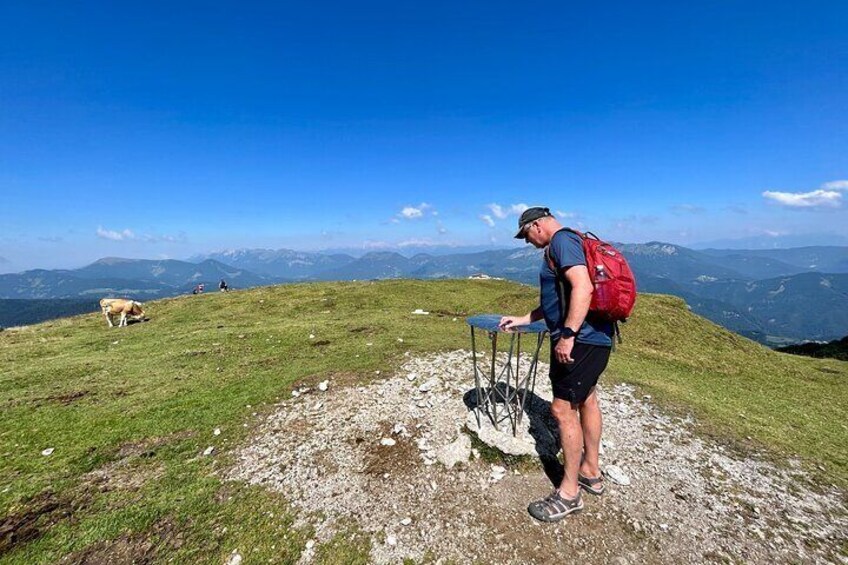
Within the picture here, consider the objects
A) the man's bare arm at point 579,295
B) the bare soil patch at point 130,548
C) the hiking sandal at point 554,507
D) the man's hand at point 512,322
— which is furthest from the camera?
the man's hand at point 512,322

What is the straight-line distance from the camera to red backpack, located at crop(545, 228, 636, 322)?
6219mm

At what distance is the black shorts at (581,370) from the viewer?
6.54m

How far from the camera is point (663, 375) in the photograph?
50.2 feet

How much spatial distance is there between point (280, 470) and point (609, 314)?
7319 mm

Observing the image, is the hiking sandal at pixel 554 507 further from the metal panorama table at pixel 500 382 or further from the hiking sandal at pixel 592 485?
the metal panorama table at pixel 500 382

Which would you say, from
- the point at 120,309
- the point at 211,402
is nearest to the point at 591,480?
the point at 211,402

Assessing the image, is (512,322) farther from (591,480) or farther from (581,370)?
(591,480)

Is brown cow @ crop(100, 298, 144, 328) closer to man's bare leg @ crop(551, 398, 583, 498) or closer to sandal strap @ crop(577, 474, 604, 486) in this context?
man's bare leg @ crop(551, 398, 583, 498)

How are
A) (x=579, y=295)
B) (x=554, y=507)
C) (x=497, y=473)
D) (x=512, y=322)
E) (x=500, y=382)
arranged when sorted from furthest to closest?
(x=500, y=382) < (x=497, y=473) < (x=512, y=322) < (x=554, y=507) < (x=579, y=295)

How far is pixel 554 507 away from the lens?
22.2ft

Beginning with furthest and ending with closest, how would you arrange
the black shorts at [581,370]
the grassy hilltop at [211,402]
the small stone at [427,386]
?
the small stone at [427,386], the grassy hilltop at [211,402], the black shorts at [581,370]

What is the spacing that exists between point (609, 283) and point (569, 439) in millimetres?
2815

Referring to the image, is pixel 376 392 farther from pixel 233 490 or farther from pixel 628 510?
pixel 628 510

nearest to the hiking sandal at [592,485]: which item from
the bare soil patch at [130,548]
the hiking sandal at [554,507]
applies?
the hiking sandal at [554,507]
